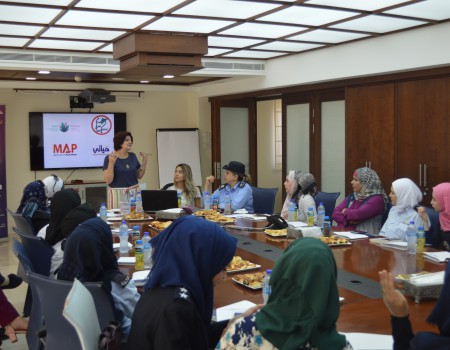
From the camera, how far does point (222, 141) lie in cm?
983

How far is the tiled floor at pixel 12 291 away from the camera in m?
4.27

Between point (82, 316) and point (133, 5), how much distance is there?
3.18 meters

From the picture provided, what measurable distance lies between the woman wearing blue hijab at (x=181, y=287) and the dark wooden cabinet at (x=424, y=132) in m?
4.49

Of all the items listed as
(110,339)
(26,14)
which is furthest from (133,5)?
(110,339)

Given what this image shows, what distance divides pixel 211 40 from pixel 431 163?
2.85 metres

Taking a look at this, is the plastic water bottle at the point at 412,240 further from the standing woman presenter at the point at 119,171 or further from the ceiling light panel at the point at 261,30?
the standing woman presenter at the point at 119,171

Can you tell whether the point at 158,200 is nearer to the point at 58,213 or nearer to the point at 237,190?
the point at 237,190

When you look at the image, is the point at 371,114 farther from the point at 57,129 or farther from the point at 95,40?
the point at 57,129

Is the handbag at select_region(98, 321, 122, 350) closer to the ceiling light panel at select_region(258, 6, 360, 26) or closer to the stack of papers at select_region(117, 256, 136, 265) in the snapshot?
the stack of papers at select_region(117, 256, 136, 265)

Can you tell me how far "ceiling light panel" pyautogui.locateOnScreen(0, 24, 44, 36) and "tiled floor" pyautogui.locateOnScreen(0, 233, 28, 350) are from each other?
271 cm

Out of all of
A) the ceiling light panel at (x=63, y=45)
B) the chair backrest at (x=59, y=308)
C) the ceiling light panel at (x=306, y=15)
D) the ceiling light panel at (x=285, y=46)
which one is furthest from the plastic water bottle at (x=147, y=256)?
the ceiling light panel at (x=285, y=46)

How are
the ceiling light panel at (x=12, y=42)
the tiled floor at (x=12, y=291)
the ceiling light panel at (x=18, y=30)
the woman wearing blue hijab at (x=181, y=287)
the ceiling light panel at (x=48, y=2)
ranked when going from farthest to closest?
the ceiling light panel at (x=12, y=42)
the ceiling light panel at (x=18, y=30)
the ceiling light panel at (x=48, y=2)
the tiled floor at (x=12, y=291)
the woman wearing blue hijab at (x=181, y=287)

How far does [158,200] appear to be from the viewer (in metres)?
5.90

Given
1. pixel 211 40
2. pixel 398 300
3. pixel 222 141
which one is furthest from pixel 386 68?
pixel 398 300
